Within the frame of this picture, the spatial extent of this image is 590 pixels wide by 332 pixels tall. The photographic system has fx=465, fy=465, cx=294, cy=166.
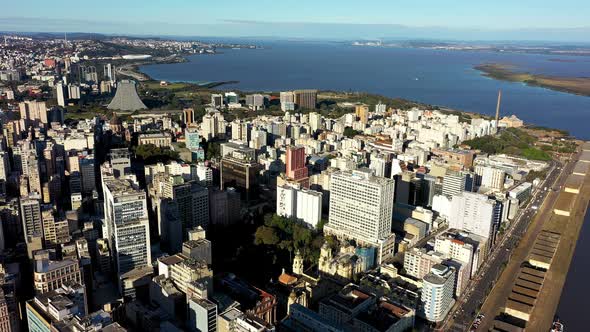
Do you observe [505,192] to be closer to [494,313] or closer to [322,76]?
[494,313]

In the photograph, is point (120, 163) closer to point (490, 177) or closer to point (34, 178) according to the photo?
point (34, 178)

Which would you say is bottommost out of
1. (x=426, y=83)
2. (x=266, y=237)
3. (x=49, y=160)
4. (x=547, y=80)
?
(x=266, y=237)

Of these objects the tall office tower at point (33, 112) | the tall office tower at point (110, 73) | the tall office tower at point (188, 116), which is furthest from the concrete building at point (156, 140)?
the tall office tower at point (110, 73)

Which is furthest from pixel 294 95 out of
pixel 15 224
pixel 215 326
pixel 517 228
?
pixel 215 326

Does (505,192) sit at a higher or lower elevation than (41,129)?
lower

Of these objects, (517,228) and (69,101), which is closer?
(517,228)

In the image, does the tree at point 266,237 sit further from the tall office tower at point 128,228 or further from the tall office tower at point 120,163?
the tall office tower at point 120,163

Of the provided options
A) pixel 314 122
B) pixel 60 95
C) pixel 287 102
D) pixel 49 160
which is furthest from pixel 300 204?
pixel 60 95
